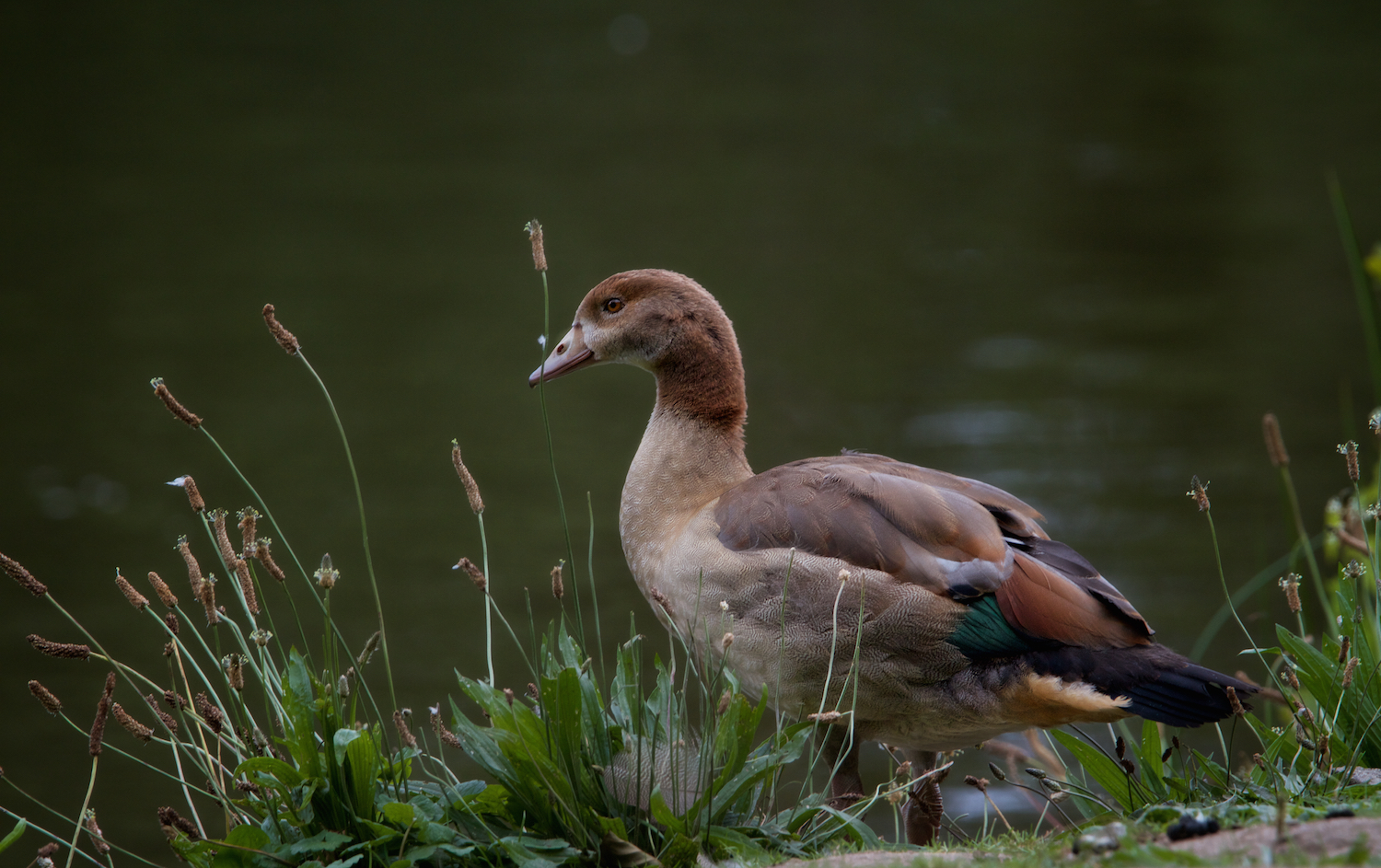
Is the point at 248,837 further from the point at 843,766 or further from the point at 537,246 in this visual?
the point at 843,766

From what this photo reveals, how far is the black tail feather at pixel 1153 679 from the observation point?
3.33m

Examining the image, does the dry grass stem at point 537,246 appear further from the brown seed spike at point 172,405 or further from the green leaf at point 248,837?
the green leaf at point 248,837

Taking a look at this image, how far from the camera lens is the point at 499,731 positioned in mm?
3115

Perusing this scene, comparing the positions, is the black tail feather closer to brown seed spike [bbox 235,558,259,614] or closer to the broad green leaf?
the broad green leaf

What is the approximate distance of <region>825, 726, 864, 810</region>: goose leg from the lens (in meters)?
3.71

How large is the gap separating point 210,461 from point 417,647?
321 centimetres

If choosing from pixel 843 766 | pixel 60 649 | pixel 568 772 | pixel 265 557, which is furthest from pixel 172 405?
pixel 843 766

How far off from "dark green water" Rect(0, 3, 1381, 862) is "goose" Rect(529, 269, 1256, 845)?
5.95 ft

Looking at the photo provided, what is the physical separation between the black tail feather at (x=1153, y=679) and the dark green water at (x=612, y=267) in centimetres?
183

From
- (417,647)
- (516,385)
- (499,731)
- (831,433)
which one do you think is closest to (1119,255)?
(831,433)

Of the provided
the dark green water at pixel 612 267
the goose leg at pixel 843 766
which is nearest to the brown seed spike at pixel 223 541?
the goose leg at pixel 843 766

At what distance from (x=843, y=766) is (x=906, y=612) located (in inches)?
20.5

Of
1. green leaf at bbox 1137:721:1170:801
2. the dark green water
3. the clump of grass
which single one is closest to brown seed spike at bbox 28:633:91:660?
the clump of grass

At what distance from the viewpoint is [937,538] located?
3.74 meters
